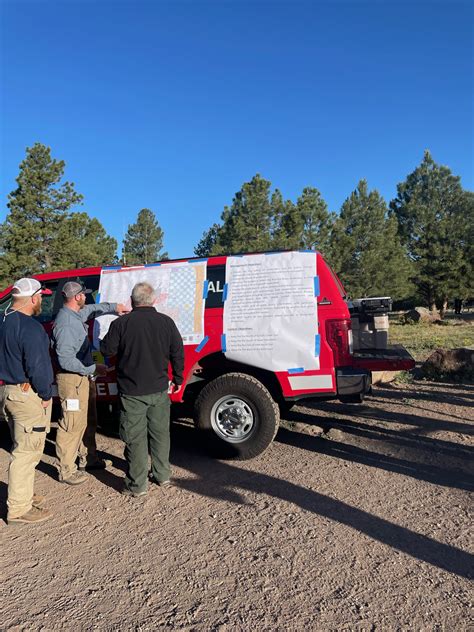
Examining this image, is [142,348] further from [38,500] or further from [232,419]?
[38,500]

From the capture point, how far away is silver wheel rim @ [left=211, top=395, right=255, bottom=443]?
448cm

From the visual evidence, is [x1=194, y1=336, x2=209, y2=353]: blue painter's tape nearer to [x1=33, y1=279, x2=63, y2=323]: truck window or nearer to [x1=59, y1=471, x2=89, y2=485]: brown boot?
[x1=59, y1=471, x2=89, y2=485]: brown boot

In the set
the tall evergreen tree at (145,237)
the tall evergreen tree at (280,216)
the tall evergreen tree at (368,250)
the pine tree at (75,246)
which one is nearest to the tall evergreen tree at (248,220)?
the tall evergreen tree at (280,216)

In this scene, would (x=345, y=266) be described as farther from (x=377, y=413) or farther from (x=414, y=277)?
(x=377, y=413)

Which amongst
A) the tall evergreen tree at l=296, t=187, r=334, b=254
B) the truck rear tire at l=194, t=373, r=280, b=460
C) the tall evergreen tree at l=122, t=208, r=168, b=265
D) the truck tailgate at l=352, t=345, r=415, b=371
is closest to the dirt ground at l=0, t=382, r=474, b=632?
the truck rear tire at l=194, t=373, r=280, b=460

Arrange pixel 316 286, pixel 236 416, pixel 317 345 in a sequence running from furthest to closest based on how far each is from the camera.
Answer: pixel 236 416 < pixel 316 286 < pixel 317 345

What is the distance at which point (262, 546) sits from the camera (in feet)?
9.72

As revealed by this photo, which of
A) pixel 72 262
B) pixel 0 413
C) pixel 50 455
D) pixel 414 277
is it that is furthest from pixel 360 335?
pixel 414 277

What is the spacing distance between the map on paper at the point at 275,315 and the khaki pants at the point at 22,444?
1.89 m

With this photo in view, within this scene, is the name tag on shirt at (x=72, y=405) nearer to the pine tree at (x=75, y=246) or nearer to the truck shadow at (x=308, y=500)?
the truck shadow at (x=308, y=500)

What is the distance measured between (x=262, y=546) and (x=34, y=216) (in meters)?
22.2

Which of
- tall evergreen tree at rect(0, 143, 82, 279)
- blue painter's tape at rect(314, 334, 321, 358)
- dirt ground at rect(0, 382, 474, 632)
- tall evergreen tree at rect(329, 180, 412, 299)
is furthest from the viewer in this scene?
tall evergreen tree at rect(329, 180, 412, 299)

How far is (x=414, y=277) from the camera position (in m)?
32.1

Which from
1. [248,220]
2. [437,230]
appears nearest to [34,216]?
[248,220]
